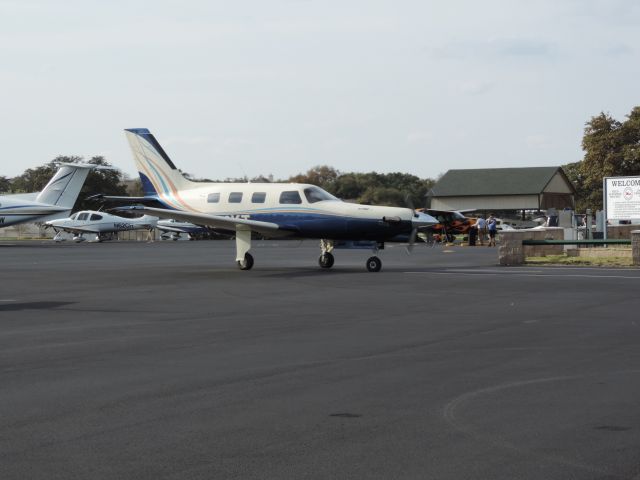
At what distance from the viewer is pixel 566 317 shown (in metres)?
14.2

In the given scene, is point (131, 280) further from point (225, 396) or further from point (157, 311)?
point (225, 396)

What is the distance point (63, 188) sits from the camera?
6159 centimetres

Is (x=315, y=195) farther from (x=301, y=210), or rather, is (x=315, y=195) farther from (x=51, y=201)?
(x=51, y=201)

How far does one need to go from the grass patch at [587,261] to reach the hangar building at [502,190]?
6772 cm

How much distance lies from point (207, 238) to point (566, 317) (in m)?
65.4

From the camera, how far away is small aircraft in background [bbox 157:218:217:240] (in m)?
66.4

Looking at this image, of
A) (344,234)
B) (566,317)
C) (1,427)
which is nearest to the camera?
(1,427)

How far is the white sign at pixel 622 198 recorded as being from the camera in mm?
38500

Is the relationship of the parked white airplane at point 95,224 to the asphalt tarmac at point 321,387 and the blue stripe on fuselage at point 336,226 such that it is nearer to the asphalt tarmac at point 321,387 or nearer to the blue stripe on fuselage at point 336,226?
the blue stripe on fuselage at point 336,226

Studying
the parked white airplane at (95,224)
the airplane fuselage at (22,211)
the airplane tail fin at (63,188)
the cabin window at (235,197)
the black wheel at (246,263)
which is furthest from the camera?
the parked white airplane at (95,224)

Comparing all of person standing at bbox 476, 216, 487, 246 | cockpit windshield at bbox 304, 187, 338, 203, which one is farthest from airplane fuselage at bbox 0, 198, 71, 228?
cockpit windshield at bbox 304, 187, 338, 203

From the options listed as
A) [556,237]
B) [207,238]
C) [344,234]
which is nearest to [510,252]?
[344,234]

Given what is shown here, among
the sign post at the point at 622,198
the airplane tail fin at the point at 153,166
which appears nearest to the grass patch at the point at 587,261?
the sign post at the point at 622,198

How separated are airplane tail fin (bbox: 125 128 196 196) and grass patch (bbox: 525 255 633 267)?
11764 mm
